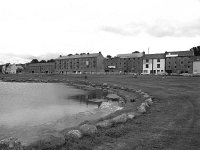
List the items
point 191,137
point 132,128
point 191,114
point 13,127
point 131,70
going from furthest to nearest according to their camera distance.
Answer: point 131,70 → point 13,127 → point 191,114 → point 132,128 → point 191,137

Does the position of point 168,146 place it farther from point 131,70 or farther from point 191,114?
point 131,70

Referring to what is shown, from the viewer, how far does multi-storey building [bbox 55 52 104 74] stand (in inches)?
5300

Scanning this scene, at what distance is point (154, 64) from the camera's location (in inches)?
4254

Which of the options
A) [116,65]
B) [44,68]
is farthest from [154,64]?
[44,68]

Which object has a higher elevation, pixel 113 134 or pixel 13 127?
pixel 113 134

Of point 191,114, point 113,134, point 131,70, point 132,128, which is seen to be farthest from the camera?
point 131,70

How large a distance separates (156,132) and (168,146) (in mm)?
2110

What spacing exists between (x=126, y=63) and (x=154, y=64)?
1915 cm

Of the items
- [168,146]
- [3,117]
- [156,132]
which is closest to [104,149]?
[168,146]

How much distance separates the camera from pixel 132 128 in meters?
11.8

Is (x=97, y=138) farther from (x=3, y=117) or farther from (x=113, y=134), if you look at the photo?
(x=3, y=117)

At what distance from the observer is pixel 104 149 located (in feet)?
28.4

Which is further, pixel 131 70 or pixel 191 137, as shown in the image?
pixel 131 70

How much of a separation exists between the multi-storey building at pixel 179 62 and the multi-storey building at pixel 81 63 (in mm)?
43142
